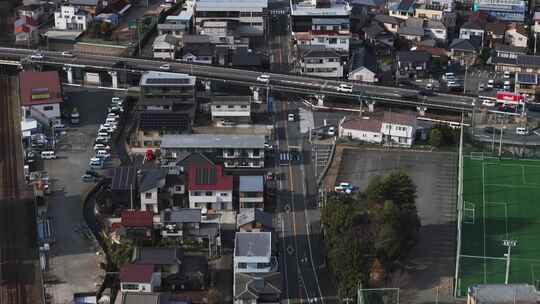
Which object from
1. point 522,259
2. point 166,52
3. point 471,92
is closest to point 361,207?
point 522,259

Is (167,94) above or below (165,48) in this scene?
below

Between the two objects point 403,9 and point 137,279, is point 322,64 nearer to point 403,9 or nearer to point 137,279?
point 403,9

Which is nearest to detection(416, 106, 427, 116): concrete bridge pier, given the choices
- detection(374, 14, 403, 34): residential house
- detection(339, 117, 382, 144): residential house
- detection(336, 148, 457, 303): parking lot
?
detection(339, 117, 382, 144): residential house

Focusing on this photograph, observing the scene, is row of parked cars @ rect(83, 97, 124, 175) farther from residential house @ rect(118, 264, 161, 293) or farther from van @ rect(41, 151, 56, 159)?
residential house @ rect(118, 264, 161, 293)

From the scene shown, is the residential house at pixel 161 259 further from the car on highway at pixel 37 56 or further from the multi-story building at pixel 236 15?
the multi-story building at pixel 236 15

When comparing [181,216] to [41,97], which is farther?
[41,97]

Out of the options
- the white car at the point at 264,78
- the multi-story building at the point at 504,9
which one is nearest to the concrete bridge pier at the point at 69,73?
the white car at the point at 264,78

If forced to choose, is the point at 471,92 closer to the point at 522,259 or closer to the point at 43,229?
the point at 522,259

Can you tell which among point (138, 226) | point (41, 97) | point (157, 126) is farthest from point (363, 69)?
point (138, 226)
